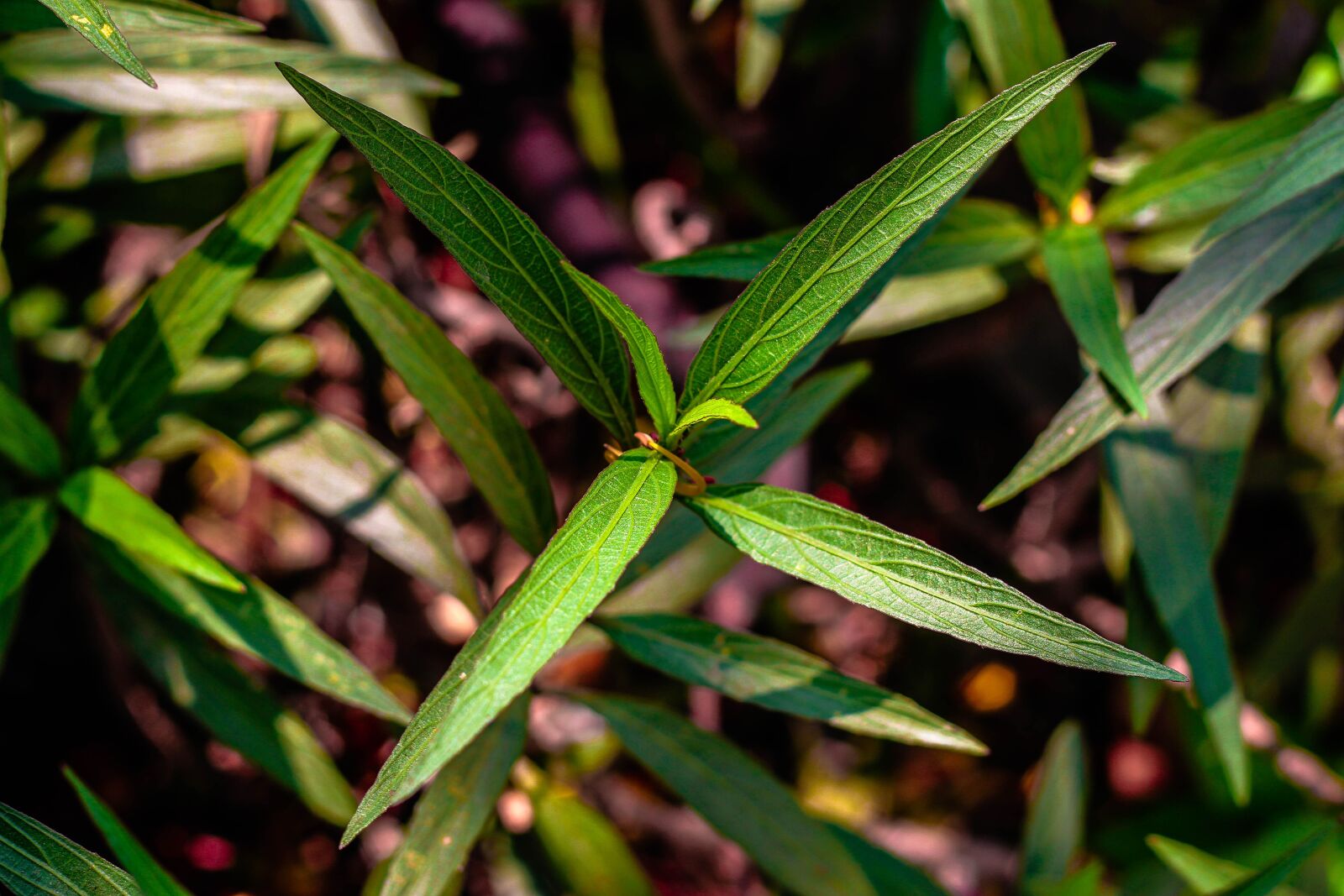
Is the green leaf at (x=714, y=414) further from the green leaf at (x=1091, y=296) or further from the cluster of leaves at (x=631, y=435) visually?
the green leaf at (x=1091, y=296)

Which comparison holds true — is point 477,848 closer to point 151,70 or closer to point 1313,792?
point 151,70

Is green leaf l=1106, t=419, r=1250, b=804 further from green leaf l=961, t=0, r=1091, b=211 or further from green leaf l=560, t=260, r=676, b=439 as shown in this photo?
green leaf l=560, t=260, r=676, b=439

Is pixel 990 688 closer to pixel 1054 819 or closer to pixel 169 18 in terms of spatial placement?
pixel 1054 819

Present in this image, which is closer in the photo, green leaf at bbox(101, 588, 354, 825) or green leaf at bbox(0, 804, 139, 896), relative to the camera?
green leaf at bbox(0, 804, 139, 896)

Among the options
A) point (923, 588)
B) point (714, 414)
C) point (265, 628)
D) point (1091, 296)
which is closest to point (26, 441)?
point (265, 628)

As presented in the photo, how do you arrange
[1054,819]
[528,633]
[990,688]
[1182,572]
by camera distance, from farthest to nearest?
[990,688], [1054,819], [1182,572], [528,633]

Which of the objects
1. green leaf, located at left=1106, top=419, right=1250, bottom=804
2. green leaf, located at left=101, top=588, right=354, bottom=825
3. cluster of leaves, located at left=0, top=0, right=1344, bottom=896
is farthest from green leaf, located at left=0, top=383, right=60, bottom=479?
green leaf, located at left=1106, top=419, right=1250, bottom=804

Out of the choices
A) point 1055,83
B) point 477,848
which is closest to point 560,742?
point 477,848
